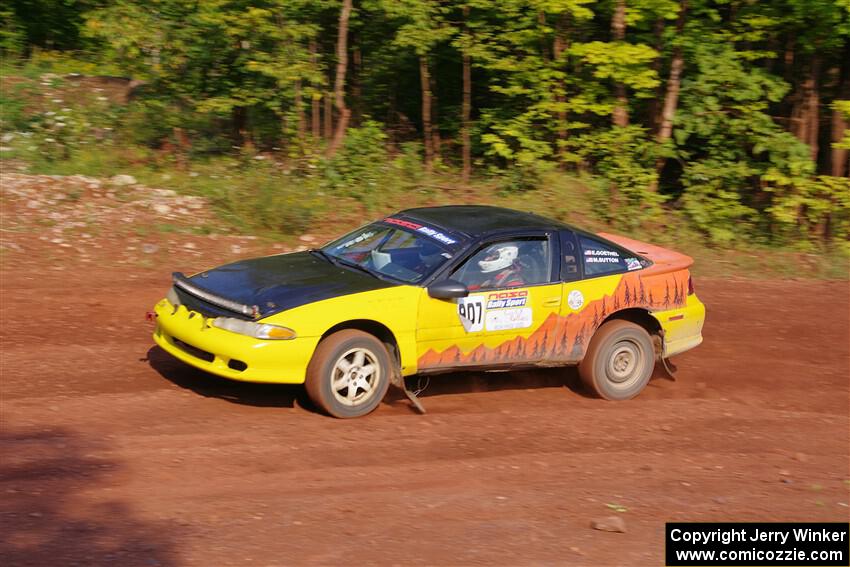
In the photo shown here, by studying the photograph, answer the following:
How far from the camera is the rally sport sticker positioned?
7402 millimetres

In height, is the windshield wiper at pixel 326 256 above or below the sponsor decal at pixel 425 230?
below

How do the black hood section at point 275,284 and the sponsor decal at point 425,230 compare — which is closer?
the black hood section at point 275,284

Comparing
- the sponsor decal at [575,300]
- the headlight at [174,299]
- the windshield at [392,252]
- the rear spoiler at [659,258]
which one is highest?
the windshield at [392,252]

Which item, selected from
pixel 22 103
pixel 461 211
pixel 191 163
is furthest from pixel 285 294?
pixel 22 103

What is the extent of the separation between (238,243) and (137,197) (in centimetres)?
190

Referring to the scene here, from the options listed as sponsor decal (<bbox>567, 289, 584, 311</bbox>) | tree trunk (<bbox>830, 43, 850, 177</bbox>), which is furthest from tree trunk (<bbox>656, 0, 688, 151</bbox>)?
sponsor decal (<bbox>567, 289, 584, 311</bbox>)

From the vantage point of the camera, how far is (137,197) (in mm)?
12977

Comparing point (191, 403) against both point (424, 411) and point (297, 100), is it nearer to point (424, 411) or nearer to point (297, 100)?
point (424, 411)

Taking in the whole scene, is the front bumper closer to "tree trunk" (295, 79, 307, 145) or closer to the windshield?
the windshield

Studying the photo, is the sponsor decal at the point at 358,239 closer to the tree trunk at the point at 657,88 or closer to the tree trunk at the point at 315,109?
the tree trunk at the point at 315,109

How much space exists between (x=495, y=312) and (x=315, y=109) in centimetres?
893

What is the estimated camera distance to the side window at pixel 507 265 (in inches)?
295

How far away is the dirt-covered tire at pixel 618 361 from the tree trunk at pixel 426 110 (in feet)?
26.9

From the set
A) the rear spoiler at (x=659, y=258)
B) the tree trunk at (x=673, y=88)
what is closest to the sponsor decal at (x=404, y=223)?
the rear spoiler at (x=659, y=258)
